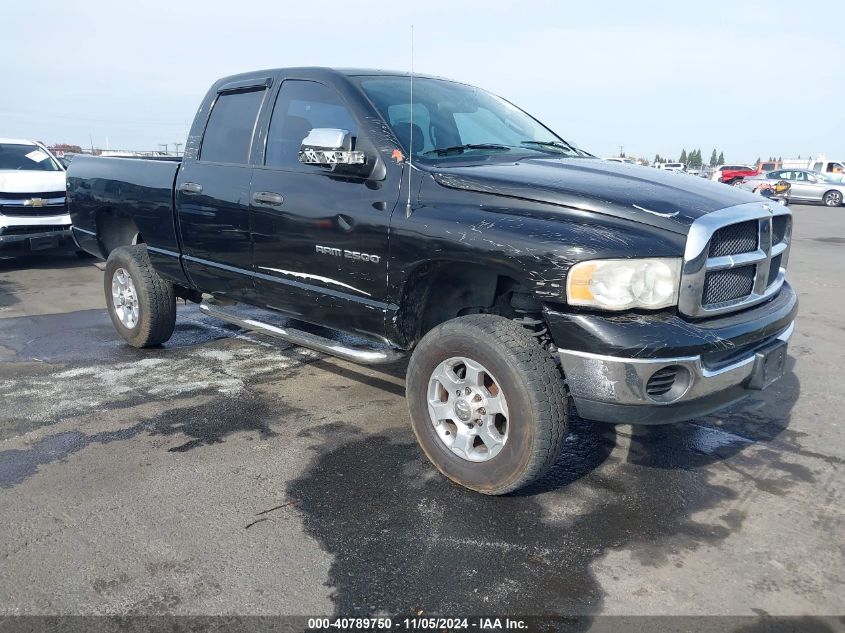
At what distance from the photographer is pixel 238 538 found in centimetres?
291

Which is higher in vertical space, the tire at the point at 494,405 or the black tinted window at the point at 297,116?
the black tinted window at the point at 297,116

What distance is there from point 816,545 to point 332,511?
2049mm

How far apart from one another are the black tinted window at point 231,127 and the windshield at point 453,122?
0.91 m

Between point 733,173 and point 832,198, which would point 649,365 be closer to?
point 832,198

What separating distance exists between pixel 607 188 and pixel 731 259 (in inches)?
24.4

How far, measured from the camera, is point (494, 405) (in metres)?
3.16

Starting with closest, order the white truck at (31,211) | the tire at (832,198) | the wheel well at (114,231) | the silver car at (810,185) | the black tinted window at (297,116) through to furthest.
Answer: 1. the black tinted window at (297,116)
2. the wheel well at (114,231)
3. the white truck at (31,211)
4. the tire at (832,198)
5. the silver car at (810,185)

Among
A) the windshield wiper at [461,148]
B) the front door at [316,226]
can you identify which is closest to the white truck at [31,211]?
the front door at [316,226]

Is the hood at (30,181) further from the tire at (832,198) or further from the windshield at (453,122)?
the tire at (832,198)

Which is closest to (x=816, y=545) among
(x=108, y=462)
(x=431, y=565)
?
(x=431, y=565)

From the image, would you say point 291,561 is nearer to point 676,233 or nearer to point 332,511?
point 332,511

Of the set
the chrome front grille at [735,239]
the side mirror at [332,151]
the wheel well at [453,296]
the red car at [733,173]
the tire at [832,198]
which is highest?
the side mirror at [332,151]

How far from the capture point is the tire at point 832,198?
2654 centimetres

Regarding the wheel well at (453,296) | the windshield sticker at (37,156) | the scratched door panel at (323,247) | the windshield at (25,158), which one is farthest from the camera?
the windshield sticker at (37,156)
